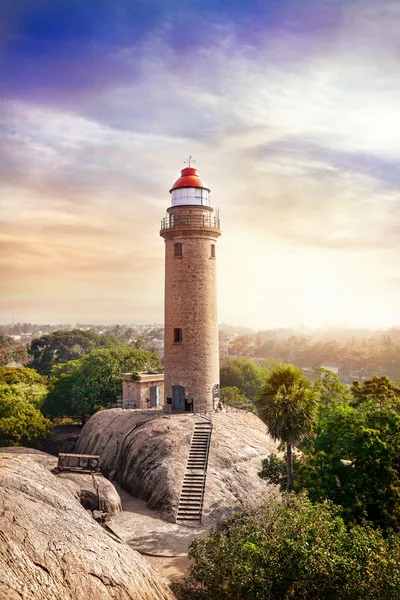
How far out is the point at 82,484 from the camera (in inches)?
955

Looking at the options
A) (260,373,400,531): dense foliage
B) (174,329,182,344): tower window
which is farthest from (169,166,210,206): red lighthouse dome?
(260,373,400,531): dense foliage

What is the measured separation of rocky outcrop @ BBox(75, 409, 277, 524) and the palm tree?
163 inches

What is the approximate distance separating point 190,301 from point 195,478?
13.1m

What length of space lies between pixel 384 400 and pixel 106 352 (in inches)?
1154

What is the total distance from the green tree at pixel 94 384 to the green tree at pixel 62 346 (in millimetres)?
49205

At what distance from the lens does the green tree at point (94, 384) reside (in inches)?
1921

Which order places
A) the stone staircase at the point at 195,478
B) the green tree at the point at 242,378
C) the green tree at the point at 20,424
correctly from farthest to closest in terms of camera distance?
the green tree at the point at 242,378 → the green tree at the point at 20,424 → the stone staircase at the point at 195,478

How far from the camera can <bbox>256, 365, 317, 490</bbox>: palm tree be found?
23578mm

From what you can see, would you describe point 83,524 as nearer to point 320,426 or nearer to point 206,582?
point 206,582

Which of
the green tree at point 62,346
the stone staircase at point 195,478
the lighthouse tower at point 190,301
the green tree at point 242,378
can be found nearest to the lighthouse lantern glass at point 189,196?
the lighthouse tower at point 190,301

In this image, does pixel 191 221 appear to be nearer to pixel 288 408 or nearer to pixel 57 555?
pixel 288 408

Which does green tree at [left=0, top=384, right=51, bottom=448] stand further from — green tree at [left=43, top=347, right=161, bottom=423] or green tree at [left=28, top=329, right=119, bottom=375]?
green tree at [left=28, top=329, right=119, bottom=375]

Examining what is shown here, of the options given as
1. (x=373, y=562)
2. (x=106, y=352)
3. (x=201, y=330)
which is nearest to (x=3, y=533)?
(x=373, y=562)

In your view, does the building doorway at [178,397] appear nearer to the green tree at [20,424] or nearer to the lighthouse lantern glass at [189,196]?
the green tree at [20,424]
